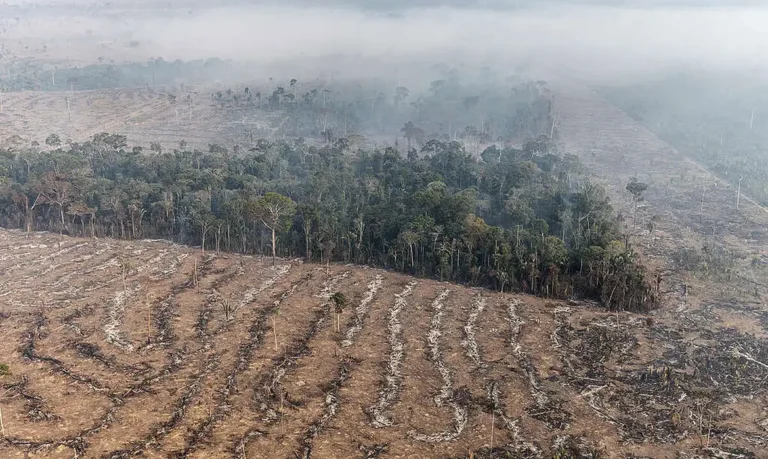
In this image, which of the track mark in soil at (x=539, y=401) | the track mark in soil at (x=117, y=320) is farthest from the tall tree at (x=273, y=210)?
the track mark in soil at (x=539, y=401)

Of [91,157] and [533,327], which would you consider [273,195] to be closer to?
[533,327]

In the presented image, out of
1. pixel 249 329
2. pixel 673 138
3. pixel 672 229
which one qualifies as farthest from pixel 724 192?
pixel 249 329

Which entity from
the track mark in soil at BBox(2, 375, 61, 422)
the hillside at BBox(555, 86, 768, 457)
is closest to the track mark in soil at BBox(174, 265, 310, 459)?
the track mark in soil at BBox(2, 375, 61, 422)

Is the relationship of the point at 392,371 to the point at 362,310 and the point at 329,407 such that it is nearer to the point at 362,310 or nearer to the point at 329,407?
the point at 329,407

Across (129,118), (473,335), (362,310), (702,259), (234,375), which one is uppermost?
(129,118)

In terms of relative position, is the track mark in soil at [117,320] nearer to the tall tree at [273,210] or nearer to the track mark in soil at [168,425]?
the track mark in soil at [168,425]

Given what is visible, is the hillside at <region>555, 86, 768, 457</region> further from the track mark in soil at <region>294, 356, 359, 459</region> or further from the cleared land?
the cleared land

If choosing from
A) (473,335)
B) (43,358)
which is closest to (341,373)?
(473,335)
